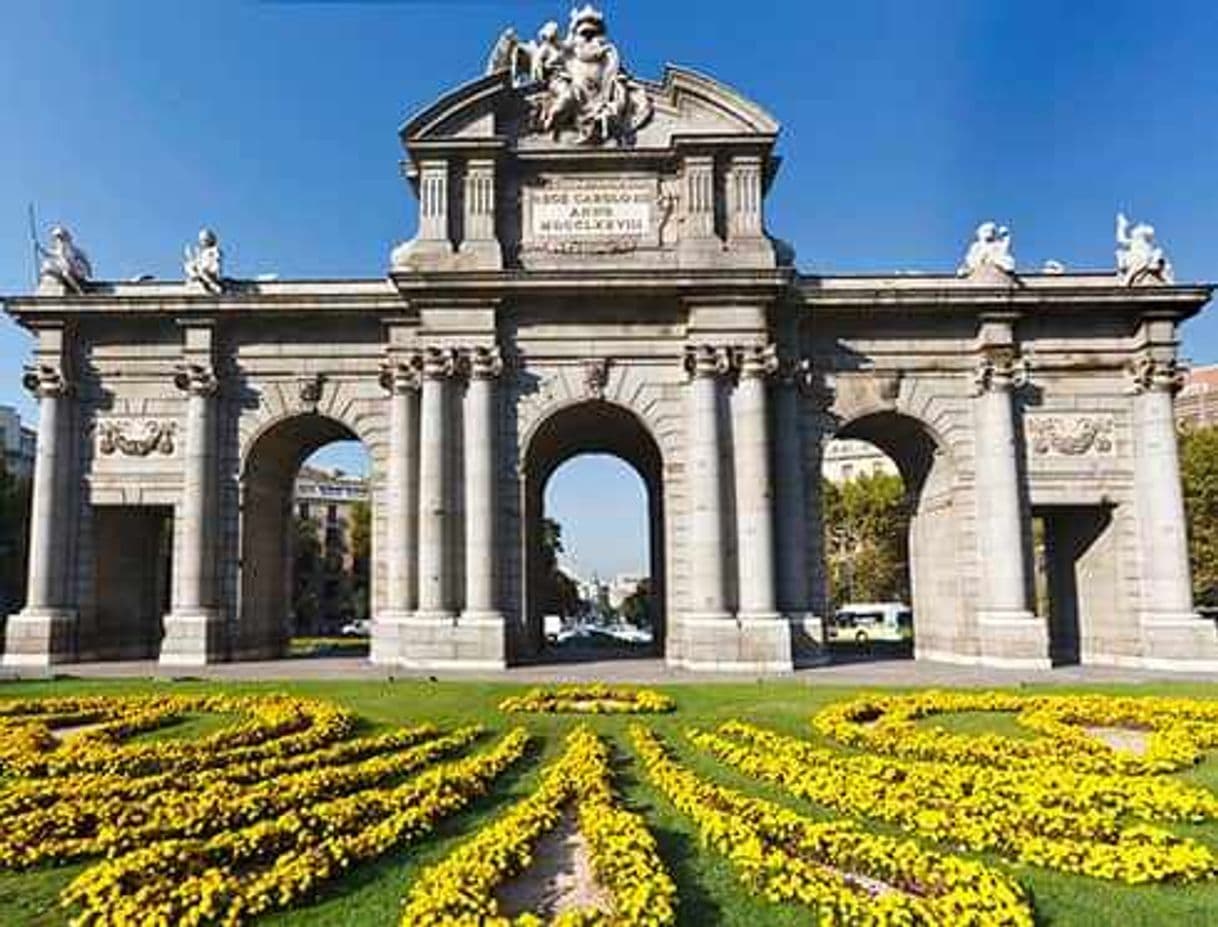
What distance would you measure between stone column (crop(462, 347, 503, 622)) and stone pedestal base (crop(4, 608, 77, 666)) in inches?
501

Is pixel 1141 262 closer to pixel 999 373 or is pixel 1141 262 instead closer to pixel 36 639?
pixel 999 373

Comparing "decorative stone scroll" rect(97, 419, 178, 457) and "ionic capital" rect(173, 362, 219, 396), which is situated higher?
"ionic capital" rect(173, 362, 219, 396)

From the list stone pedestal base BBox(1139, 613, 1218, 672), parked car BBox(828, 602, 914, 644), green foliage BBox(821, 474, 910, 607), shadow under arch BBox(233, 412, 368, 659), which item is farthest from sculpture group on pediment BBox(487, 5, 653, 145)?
parked car BBox(828, 602, 914, 644)

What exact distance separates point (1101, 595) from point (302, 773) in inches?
1004

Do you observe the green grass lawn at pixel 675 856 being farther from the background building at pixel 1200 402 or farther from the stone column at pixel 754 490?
the background building at pixel 1200 402

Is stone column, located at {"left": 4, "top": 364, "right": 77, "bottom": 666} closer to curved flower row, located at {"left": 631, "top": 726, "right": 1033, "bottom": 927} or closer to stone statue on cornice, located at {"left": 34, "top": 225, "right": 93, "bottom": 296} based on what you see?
stone statue on cornice, located at {"left": 34, "top": 225, "right": 93, "bottom": 296}

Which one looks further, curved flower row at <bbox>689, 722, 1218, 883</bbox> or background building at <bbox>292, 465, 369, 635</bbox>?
background building at <bbox>292, 465, 369, 635</bbox>

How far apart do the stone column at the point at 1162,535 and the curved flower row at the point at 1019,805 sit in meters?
17.4

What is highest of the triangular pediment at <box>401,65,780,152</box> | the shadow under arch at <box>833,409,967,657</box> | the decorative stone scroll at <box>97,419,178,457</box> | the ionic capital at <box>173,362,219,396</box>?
the triangular pediment at <box>401,65,780,152</box>

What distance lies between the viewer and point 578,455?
3353cm

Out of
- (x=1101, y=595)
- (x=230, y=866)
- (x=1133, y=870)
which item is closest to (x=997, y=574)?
(x=1101, y=595)

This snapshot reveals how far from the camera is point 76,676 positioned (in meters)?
22.2

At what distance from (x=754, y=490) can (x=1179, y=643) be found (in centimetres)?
1306

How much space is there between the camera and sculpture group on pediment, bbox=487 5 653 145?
26641mm
